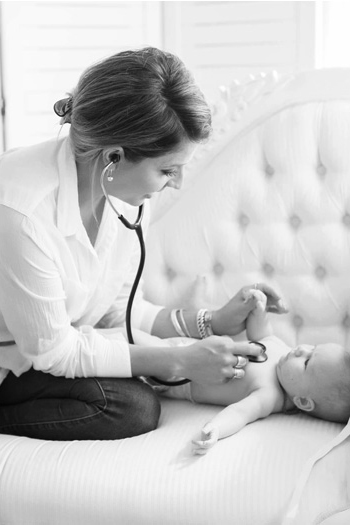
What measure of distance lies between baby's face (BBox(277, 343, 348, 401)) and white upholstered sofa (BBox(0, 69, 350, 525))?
7 centimetres

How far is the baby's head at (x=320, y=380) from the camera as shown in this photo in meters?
1.62

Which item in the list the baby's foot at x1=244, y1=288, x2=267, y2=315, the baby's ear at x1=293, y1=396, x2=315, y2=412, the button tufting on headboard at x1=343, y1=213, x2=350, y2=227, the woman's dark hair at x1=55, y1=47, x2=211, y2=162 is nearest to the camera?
the woman's dark hair at x1=55, y1=47, x2=211, y2=162

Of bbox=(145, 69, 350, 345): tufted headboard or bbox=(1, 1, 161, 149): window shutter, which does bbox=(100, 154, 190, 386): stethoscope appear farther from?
bbox=(1, 1, 161, 149): window shutter

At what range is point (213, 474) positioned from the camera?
1.44 meters

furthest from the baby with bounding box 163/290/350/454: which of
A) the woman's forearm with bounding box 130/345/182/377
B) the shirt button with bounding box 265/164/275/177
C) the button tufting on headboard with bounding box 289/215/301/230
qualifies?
the shirt button with bounding box 265/164/275/177

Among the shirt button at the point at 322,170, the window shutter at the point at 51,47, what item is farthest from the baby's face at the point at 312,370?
the window shutter at the point at 51,47

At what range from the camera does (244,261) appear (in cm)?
199

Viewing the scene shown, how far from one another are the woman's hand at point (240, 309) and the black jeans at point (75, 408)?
0.29 meters

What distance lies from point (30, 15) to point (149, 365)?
6.14ft

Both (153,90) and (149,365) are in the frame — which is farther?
(149,365)

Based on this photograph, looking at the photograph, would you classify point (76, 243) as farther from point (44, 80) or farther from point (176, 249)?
point (44, 80)

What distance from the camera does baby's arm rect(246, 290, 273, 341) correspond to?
183 centimetres

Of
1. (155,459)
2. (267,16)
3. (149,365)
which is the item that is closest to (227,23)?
(267,16)

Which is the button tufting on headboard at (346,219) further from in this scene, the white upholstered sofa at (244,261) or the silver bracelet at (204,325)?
the silver bracelet at (204,325)
